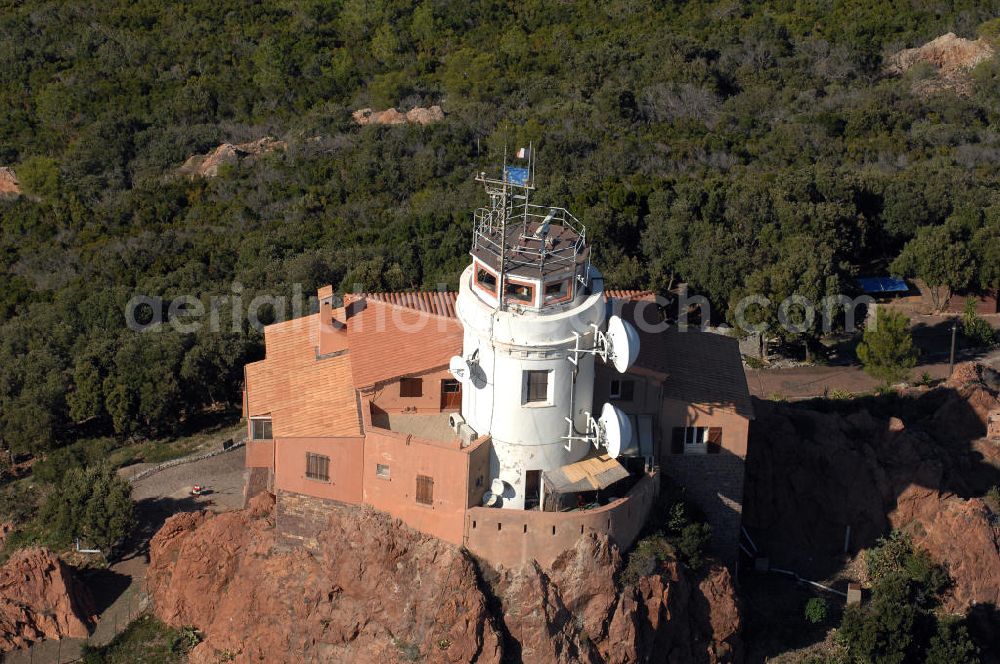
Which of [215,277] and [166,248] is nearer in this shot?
[215,277]

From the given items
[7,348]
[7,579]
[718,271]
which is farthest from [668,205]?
[7,579]

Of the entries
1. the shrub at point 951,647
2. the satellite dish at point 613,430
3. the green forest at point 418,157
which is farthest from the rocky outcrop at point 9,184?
the shrub at point 951,647

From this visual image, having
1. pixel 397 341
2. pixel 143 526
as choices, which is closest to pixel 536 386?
pixel 397 341

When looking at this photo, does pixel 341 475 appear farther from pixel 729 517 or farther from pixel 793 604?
pixel 793 604

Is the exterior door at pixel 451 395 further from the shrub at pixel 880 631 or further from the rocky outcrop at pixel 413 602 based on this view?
the shrub at pixel 880 631

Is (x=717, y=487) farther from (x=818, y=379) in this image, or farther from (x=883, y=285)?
(x=883, y=285)

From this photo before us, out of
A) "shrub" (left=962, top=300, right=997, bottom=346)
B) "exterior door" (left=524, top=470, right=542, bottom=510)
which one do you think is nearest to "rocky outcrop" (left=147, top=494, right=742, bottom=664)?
"exterior door" (left=524, top=470, right=542, bottom=510)

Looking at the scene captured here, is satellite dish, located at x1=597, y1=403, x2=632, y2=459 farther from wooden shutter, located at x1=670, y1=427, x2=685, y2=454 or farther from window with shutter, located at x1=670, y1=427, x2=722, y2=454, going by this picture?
window with shutter, located at x1=670, y1=427, x2=722, y2=454
